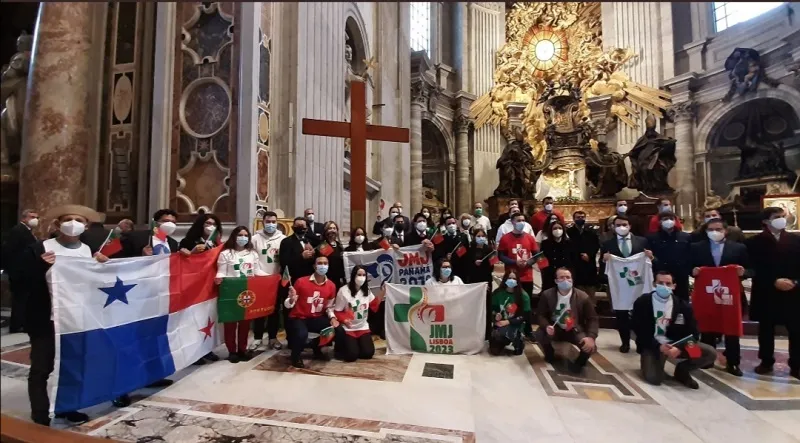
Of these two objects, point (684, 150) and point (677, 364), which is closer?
point (677, 364)

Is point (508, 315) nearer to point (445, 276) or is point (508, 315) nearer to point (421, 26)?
point (445, 276)

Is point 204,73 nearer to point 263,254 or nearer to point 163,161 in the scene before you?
point 163,161

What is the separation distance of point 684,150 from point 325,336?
1768 centimetres

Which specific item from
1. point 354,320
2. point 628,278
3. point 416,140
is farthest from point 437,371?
point 416,140

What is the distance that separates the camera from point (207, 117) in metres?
6.63

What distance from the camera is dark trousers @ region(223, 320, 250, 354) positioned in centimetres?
464

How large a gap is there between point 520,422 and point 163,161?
22.0ft

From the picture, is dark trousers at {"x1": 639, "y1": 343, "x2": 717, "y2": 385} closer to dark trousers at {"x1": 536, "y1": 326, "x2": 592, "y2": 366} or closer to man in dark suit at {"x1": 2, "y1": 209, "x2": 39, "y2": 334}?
dark trousers at {"x1": 536, "y1": 326, "x2": 592, "y2": 366}

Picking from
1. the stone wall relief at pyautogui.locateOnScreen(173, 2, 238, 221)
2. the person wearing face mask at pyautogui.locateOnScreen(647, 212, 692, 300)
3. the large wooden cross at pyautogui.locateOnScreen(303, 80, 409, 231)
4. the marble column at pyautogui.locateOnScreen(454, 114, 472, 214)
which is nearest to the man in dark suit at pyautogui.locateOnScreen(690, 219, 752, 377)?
the person wearing face mask at pyautogui.locateOnScreen(647, 212, 692, 300)

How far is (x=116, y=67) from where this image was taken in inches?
276

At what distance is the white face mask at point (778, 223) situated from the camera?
4.14 metres

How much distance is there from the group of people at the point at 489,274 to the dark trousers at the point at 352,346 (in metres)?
0.01

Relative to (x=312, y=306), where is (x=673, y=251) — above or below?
above

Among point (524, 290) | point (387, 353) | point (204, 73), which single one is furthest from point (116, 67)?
point (524, 290)
